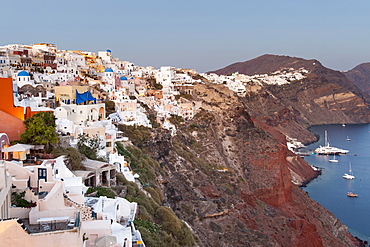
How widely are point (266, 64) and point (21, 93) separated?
596 ft

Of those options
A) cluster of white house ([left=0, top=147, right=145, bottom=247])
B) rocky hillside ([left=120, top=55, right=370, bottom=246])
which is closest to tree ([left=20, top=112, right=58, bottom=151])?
cluster of white house ([left=0, top=147, right=145, bottom=247])

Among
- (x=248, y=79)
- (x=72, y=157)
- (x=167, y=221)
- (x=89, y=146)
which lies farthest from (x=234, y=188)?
(x=248, y=79)

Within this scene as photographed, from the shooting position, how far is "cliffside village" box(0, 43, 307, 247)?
8.68 m

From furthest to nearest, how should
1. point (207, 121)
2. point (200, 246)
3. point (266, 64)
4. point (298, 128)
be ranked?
point (266, 64), point (298, 128), point (207, 121), point (200, 246)

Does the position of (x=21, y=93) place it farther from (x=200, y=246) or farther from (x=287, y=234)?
(x=287, y=234)

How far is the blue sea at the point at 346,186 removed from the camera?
4243 centimetres

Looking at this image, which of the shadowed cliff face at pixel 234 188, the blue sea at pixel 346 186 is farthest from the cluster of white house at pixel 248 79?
the shadowed cliff face at pixel 234 188

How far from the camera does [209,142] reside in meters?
43.0

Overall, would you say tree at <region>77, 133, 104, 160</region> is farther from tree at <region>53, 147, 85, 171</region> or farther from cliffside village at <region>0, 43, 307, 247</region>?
tree at <region>53, 147, 85, 171</region>

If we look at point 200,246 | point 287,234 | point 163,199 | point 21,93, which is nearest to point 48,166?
point 200,246

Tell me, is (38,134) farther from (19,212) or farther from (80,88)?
(80,88)

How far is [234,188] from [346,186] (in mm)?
28480

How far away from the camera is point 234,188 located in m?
33.9

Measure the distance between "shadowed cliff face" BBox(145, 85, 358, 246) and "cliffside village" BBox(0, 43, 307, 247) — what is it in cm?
404
